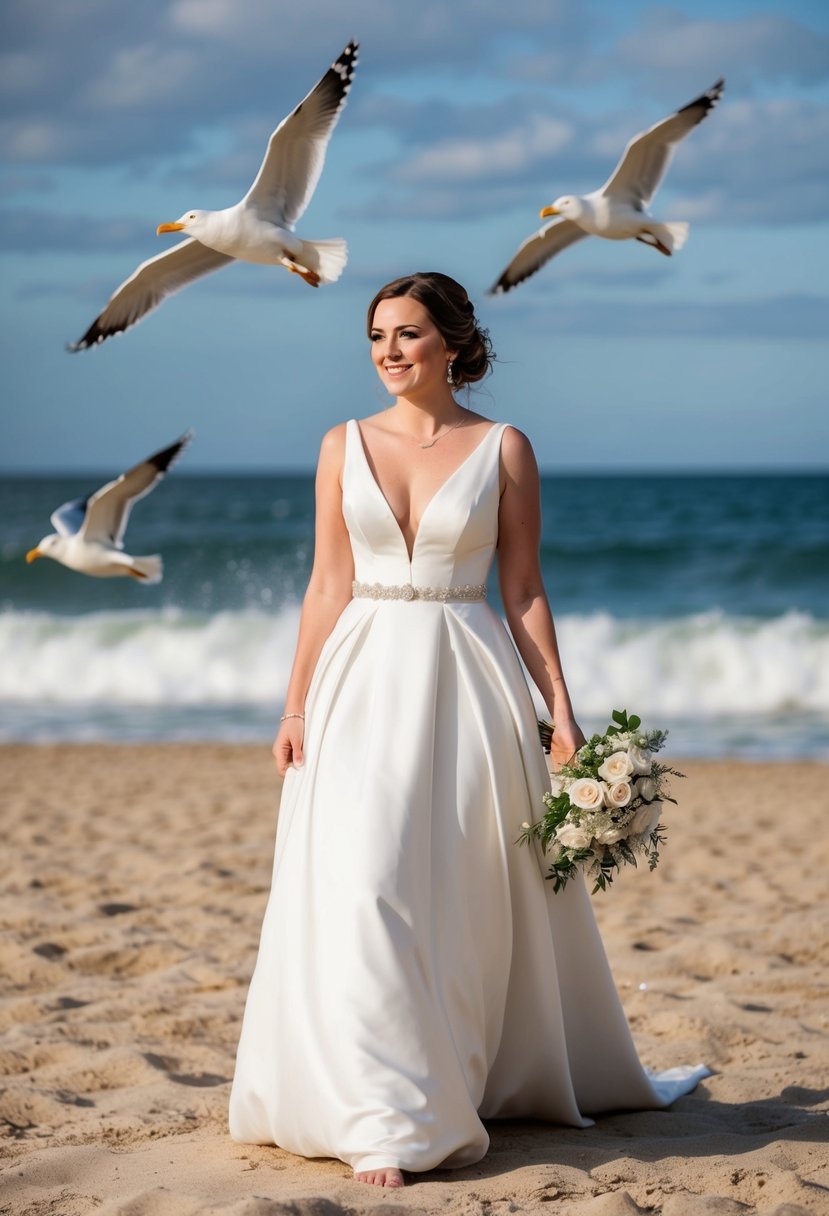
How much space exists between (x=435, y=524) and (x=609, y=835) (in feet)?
2.60

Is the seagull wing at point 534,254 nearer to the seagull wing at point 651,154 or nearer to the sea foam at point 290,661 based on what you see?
the seagull wing at point 651,154

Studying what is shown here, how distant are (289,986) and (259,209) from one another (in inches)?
79.2

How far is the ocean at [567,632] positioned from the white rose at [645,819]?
319 inches

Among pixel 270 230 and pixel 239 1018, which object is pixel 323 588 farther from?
pixel 239 1018

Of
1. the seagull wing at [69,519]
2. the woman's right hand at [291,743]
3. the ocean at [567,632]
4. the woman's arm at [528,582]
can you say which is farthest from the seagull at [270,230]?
the ocean at [567,632]

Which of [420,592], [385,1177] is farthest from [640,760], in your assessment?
[385,1177]

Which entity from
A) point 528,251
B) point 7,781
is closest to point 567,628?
point 7,781

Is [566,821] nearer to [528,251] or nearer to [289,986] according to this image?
[289,986]

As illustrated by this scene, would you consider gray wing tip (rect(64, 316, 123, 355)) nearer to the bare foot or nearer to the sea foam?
the bare foot

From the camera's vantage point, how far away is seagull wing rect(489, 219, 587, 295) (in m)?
4.57

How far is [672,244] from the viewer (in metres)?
4.22

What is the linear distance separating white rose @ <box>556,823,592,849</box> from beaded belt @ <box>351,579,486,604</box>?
0.58m

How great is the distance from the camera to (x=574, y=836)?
10.2 ft

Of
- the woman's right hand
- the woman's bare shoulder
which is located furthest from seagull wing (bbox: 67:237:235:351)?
the woman's right hand
